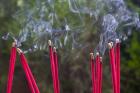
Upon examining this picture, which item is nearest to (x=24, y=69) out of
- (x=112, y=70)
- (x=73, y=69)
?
(x=112, y=70)

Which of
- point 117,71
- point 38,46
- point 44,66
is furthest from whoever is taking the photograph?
point 44,66

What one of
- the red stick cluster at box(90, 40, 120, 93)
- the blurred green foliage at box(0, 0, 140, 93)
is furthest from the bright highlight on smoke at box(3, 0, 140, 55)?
the blurred green foliage at box(0, 0, 140, 93)

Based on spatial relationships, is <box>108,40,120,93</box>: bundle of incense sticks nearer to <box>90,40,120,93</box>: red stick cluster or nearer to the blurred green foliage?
<box>90,40,120,93</box>: red stick cluster

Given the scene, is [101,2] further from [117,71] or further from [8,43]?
[8,43]

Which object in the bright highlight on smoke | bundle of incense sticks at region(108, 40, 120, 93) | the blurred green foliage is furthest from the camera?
the blurred green foliage

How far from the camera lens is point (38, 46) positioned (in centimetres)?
115

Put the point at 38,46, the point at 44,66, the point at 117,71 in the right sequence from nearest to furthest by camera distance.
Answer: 1. the point at 117,71
2. the point at 38,46
3. the point at 44,66

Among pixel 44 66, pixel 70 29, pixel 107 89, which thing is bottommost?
pixel 107 89

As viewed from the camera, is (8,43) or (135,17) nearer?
(135,17)

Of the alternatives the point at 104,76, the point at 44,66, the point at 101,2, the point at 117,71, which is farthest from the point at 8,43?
the point at 117,71

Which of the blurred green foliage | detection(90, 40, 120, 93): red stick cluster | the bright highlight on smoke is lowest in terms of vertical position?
the blurred green foliage

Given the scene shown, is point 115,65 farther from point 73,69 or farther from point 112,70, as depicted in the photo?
point 73,69

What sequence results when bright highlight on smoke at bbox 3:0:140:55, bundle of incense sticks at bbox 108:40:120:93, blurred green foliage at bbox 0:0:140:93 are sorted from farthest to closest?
blurred green foliage at bbox 0:0:140:93 → bright highlight on smoke at bbox 3:0:140:55 → bundle of incense sticks at bbox 108:40:120:93

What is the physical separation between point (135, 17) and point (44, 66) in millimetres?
1715
